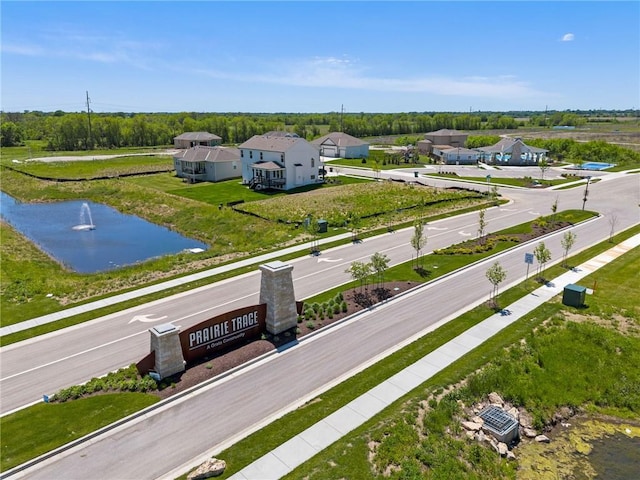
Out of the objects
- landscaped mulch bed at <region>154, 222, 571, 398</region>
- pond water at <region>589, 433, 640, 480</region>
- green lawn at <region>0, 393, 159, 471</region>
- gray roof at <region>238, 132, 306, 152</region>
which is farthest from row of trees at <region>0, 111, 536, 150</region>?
pond water at <region>589, 433, 640, 480</region>

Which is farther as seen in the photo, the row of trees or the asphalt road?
the row of trees

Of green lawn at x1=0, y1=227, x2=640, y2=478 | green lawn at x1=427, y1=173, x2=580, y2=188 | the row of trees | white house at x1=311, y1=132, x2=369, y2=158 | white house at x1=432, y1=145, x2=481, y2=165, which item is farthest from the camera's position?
the row of trees

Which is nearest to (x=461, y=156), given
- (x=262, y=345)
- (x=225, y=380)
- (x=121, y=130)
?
(x=262, y=345)

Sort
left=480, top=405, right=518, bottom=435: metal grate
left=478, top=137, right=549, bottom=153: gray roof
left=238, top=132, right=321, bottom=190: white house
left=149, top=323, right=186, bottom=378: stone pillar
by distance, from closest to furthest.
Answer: left=480, top=405, right=518, bottom=435: metal grate < left=149, top=323, right=186, bottom=378: stone pillar < left=238, top=132, right=321, bottom=190: white house < left=478, top=137, right=549, bottom=153: gray roof

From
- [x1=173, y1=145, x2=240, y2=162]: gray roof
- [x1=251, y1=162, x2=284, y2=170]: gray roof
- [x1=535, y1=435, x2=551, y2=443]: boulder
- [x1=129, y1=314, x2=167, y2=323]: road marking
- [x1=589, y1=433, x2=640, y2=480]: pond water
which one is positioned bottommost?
[x1=589, y1=433, x2=640, y2=480]: pond water

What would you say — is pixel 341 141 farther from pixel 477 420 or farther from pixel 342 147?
pixel 477 420

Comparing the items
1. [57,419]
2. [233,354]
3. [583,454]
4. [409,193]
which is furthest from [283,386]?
[409,193]

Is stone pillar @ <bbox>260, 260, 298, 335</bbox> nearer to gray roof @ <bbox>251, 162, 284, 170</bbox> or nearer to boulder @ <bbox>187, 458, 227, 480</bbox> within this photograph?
boulder @ <bbox>187, 458, 227, 480</bbox>

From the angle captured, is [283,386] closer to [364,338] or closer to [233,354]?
[233,354]
